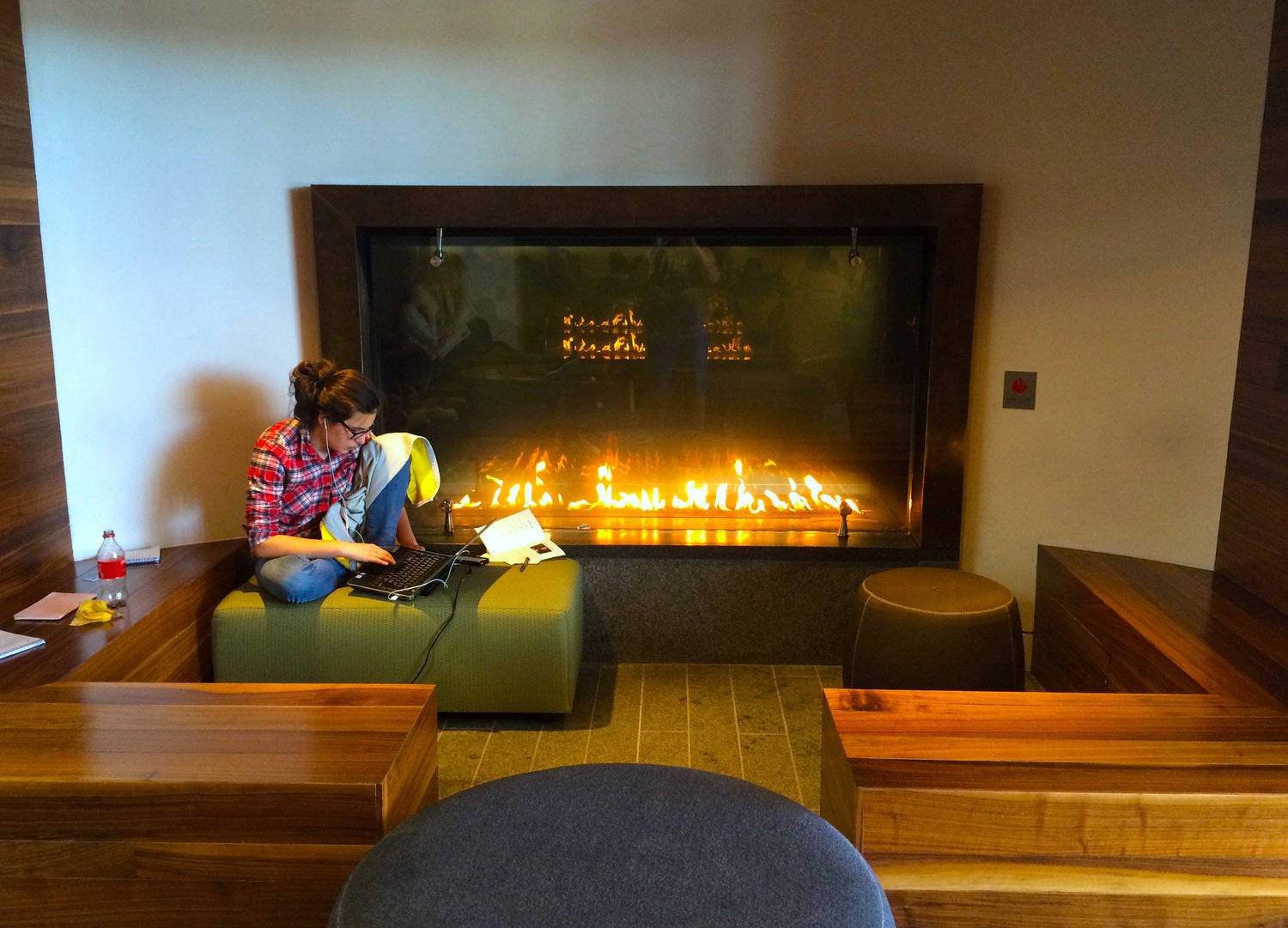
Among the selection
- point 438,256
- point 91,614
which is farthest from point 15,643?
point 438,256

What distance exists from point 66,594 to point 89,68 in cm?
146

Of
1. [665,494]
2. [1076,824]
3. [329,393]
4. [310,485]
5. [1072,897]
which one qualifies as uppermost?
[329,393]

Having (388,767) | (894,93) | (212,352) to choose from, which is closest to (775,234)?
(894,93)

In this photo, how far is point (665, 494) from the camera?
3.24 meters

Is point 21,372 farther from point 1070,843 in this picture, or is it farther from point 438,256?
point 1070,843

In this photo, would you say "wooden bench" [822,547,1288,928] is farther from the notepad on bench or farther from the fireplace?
the notepad on bench

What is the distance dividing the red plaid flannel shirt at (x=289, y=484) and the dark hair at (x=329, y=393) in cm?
7

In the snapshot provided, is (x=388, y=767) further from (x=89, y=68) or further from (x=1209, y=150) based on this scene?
(x=1209, y=150)

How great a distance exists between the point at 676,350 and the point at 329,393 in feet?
3.70

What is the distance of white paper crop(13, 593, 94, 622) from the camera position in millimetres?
2391

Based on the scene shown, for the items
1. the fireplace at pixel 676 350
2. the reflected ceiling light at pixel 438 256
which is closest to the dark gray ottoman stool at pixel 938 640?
the fireplace at pixel 676 350

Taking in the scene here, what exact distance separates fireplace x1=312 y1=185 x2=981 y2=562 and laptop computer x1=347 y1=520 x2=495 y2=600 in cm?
41

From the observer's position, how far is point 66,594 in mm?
2531

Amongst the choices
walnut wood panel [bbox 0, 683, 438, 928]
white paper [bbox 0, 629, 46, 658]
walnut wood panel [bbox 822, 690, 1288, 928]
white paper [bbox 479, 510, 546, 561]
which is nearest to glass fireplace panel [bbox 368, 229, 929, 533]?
white paper [bbox 479, 510, 546, 561]
